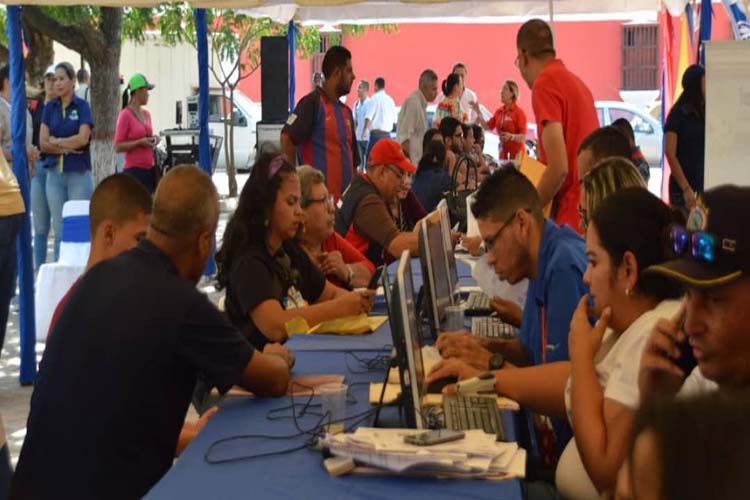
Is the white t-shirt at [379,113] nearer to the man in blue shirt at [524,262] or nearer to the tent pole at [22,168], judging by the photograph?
the tent pole at [22,168]

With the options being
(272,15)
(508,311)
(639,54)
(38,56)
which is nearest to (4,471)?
(508,311)

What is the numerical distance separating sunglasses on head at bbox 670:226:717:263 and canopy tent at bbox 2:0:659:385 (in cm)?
501

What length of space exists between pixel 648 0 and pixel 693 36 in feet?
3.56

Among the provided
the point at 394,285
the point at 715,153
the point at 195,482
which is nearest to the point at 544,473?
the point at 394,285

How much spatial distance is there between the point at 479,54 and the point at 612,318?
26758 mm

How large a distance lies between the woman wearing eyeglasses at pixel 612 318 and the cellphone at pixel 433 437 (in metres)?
0.28

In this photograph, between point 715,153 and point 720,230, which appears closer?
point 720,230

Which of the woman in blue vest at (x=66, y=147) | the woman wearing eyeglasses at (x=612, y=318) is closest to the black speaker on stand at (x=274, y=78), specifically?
the woman in blue vest at (x=66, y=147)

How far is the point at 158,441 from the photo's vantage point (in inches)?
125

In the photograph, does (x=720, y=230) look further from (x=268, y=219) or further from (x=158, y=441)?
(x=268, y=219)

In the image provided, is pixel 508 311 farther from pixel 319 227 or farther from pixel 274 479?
pixel 274 479

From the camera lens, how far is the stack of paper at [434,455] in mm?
2711

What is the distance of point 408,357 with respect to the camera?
2.96 m

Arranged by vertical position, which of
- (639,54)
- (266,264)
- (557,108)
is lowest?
(266,264)
